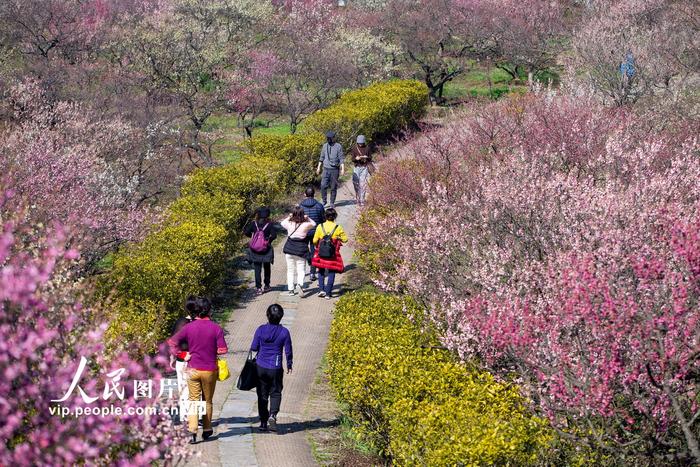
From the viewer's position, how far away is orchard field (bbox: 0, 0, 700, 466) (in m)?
6.93

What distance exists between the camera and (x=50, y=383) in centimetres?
616

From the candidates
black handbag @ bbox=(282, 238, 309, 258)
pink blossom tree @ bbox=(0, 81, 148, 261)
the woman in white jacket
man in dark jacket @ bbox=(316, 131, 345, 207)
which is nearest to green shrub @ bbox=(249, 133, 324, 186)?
man in dark jacket @ bbox=(316, 131, 345, 207)

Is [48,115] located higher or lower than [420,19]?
lower

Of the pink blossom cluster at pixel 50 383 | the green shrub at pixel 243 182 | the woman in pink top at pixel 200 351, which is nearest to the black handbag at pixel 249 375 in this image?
the woman in pink top at pixel 200 351

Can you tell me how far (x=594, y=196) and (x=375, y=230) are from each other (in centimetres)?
534

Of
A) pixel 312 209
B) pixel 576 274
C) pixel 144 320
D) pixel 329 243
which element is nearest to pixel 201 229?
pixel 312 209

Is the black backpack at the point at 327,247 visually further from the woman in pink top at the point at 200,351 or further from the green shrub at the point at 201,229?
the woman in pink top at the point at 200,351

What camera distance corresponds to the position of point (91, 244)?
15609 mm

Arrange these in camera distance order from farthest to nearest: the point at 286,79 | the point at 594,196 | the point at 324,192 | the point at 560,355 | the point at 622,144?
the point at 286,79 → the point at 324,192 → the point at 622,144 → the point at 594,196 → the point at 560,355

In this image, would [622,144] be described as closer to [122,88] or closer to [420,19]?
[122,88]

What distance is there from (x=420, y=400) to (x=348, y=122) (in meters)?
19.5

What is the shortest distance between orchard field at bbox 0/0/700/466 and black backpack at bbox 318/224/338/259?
91 centimetres

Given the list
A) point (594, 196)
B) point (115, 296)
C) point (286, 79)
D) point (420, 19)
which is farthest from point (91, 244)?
point (420, 19)

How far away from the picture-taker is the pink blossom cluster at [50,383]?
5945mm
